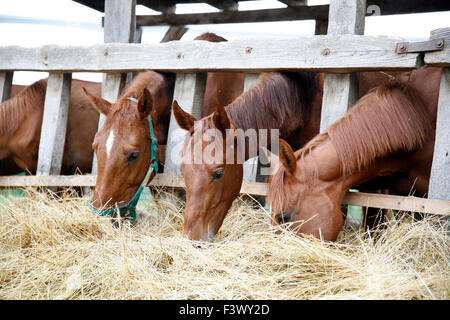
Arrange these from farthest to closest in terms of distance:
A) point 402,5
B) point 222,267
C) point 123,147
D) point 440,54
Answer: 1. point 402,5
2. point 123,147
3. point 440,54
4. point 222,267

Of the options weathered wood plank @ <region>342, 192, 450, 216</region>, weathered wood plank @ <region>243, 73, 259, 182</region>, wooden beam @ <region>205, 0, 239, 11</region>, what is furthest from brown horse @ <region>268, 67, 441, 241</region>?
wooden beam @ <region>205, 0, 239, 11</region>

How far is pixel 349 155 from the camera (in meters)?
2.59

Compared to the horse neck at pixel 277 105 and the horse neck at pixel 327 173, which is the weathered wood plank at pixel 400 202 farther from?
the horse neck at pixel 277 105

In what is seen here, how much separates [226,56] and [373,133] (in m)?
1.19

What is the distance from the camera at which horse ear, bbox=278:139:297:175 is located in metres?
2.50

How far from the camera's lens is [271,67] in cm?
308

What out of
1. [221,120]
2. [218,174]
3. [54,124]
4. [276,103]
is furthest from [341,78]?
[54,124]

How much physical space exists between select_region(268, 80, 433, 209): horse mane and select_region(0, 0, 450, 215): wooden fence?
0.18 metres

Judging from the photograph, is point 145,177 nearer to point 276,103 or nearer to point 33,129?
point 276,103

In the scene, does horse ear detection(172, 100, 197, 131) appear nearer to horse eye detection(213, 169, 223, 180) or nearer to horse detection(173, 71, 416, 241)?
horse detection(173, 71, 416, 241)

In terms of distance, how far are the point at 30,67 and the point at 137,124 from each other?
4.81 ft
